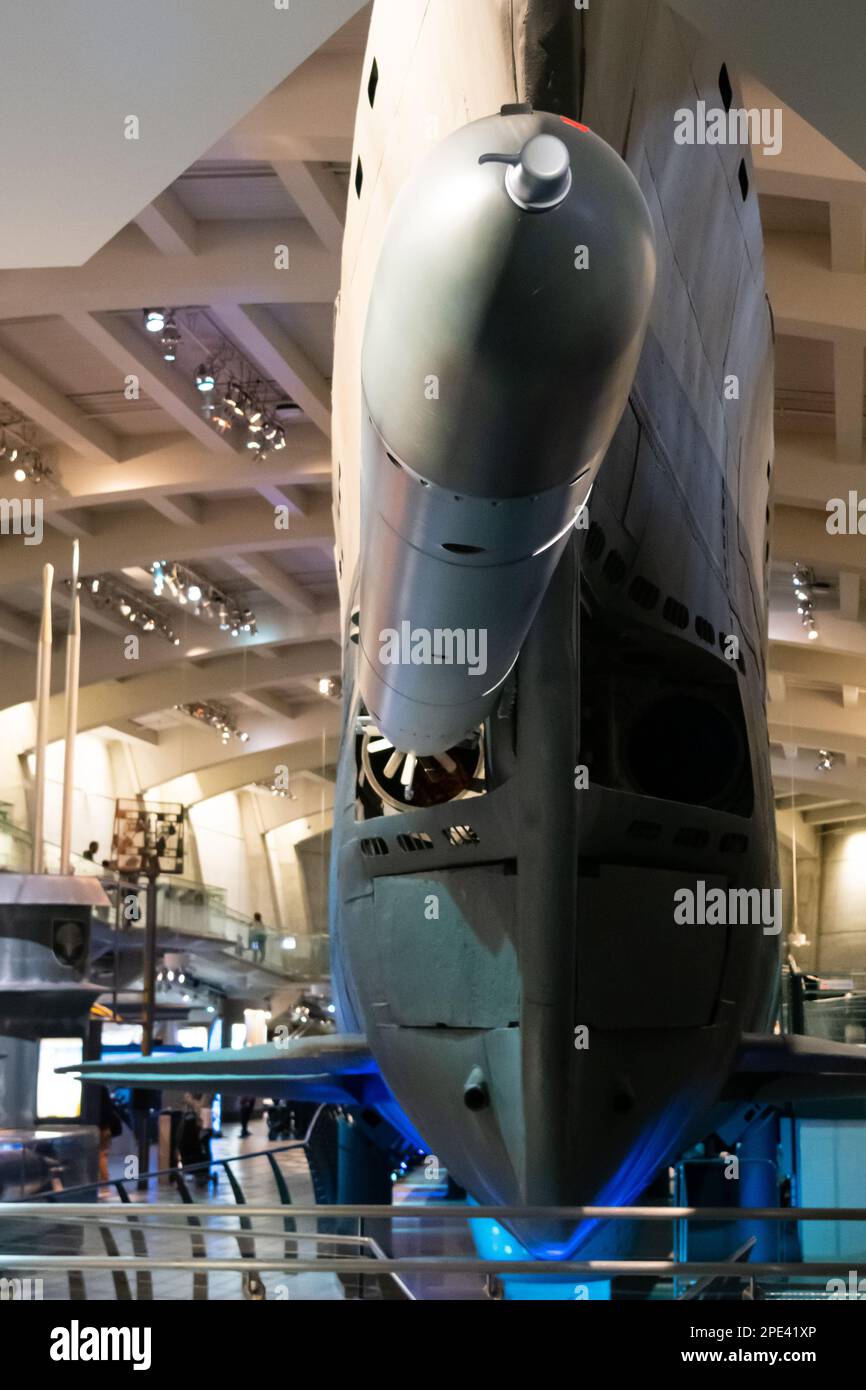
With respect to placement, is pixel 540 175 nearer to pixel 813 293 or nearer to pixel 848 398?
pixel 813 293

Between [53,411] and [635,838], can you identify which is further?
[53,411]

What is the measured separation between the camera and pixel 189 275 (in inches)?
571

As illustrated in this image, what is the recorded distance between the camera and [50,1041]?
60.8 ft

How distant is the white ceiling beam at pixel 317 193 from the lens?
12802 millimetres

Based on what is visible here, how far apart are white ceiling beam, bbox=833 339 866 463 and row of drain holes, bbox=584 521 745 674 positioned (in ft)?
29.0

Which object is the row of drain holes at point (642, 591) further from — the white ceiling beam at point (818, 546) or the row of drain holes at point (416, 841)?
the white ceiling beam at point (818, 546)

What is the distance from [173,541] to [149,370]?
5.42 m

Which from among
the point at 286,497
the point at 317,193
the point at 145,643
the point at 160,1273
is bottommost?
the point at 160,1273

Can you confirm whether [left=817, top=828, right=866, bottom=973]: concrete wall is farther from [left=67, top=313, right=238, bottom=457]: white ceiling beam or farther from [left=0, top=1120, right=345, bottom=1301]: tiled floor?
[left=0, top=1120, right=345, bottom=1301]: tiled floor

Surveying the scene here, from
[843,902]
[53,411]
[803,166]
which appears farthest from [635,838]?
[843,902]

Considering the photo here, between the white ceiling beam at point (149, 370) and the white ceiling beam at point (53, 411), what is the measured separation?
1080 mm

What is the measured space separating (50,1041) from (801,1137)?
10.9m

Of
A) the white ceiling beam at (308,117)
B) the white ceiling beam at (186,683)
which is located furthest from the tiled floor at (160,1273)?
the white ceiling beam at (186,683)

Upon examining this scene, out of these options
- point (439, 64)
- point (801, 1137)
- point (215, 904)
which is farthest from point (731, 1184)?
point (215, 904)
